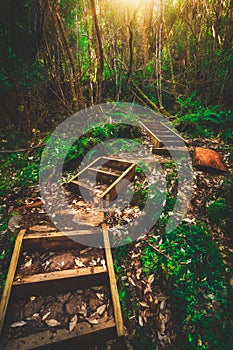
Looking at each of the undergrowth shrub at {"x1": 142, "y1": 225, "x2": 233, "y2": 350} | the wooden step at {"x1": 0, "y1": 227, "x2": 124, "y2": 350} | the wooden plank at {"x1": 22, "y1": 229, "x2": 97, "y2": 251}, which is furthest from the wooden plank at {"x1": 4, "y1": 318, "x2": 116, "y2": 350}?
the wooden plank at {"x1": 22, "y1": 229, "x2": 97, "y2": 251}

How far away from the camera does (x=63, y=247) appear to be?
10.9ft

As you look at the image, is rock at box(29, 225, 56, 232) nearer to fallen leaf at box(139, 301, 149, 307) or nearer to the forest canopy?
fallen leaf at box(139, 301, 149, 307)

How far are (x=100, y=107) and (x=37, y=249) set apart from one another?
5891mm

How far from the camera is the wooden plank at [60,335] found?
84.0 inches

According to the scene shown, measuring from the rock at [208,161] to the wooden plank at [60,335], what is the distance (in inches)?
153

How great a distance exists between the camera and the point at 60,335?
2.25 m

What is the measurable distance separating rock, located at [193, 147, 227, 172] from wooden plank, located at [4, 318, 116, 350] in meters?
3.89

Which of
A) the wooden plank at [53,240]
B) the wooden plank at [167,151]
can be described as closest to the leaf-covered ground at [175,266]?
the wooden plank at [53,240]

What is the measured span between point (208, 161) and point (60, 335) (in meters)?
4.59

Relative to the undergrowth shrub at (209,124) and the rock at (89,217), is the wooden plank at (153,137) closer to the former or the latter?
the undergrowth shrub at (209,124)

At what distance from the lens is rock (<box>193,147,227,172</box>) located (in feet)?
15.3

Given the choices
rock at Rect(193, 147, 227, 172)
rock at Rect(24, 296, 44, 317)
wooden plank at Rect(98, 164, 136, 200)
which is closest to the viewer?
rock at Rect(24, 296, 44, 317)

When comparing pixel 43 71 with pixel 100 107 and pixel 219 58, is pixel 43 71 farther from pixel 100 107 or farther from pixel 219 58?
pixel 219 58

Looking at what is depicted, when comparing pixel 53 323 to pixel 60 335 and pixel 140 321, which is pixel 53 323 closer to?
pixel 60 335
